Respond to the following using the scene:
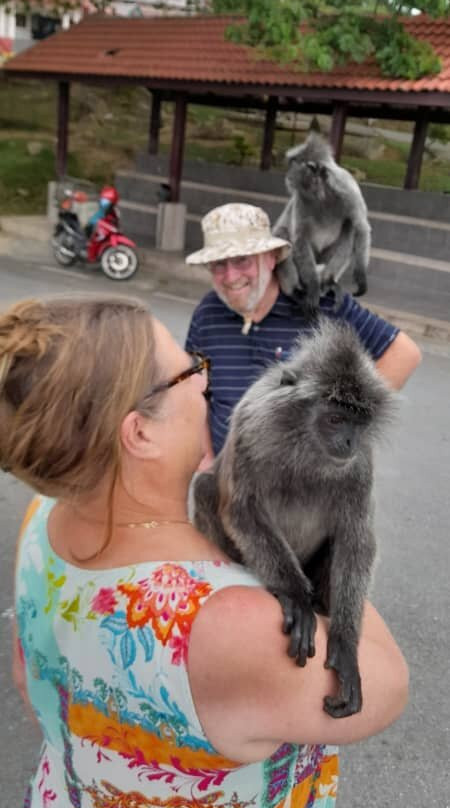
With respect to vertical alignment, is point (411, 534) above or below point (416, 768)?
below

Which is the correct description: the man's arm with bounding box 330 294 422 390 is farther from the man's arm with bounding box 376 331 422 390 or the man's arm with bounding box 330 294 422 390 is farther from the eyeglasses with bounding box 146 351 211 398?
the eyeglasses with bounding box 146 351 211 398

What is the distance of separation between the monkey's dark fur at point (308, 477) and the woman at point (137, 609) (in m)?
0.57

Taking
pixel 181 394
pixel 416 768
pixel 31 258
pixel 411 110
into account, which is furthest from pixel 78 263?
pixel 181 394

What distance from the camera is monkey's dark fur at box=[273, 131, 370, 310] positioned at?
14.5 feet

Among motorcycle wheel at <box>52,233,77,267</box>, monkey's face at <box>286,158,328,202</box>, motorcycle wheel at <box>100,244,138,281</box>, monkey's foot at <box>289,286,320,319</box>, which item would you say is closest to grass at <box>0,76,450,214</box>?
motorcycle wheel at <box>52,233,77,267</box>

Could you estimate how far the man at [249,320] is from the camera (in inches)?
101

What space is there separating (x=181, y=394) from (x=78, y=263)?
11944mm

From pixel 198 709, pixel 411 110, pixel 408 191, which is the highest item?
pixel 198 709

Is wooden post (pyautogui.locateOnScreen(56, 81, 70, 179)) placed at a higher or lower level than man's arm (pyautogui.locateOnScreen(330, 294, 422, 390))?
lower

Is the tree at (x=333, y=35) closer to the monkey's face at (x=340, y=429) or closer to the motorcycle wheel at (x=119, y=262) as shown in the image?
the motorcycle wheel at (x=119, y=262)

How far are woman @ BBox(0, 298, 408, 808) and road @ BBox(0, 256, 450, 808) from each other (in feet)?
0.82

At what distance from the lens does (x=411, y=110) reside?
14.7m

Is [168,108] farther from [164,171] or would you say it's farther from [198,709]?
[198,709]

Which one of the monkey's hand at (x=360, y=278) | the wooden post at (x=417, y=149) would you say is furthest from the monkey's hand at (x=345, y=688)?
the wooden post at (x=417, y=149)
